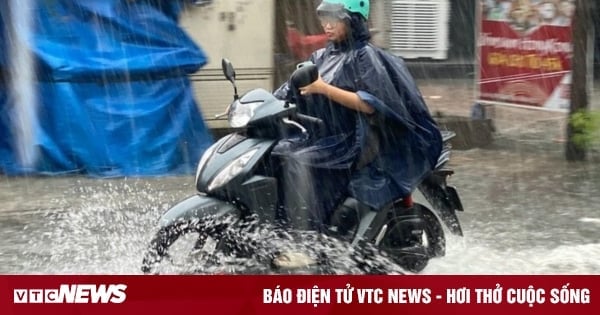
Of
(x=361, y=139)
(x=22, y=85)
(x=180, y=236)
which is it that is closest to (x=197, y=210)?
(x=180, y=236)

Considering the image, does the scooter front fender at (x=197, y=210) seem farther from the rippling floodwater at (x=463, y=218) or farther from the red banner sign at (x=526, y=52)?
the red banner sign at (x=526, y=52)

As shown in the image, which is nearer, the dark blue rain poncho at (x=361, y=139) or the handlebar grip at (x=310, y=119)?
the handlebar grip at (x=310, y=119)

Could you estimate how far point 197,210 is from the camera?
16.5ft

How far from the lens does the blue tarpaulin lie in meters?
8.92

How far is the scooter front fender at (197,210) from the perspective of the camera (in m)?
5.01

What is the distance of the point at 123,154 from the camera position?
909 centimetres

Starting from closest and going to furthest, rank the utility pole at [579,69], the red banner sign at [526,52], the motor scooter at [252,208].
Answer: the motor scooter at [252,208], the utility pole at [579,69], the red banner sign at [526,52]

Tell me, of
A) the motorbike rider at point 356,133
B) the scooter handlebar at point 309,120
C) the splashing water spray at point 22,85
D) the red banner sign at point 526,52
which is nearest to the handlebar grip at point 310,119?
the scooter handlebar at point 309,120

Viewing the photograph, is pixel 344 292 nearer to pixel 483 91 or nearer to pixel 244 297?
pixel 244 297

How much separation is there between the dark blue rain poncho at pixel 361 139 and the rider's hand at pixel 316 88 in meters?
0.22

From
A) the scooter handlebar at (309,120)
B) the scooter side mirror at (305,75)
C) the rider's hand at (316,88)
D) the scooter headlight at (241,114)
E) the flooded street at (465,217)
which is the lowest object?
the flooded street at (465,217)

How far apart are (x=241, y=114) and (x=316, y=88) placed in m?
0.42

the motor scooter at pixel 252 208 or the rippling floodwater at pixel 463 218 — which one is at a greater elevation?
the motor scooter at pixel 252 208

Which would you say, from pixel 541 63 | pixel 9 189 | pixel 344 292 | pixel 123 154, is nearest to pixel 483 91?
pixel 541 63
